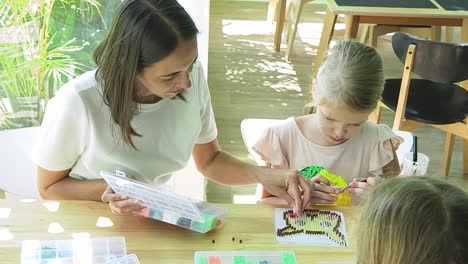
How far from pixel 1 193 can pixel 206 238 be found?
5.50ft

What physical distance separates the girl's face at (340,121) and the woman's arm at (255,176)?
24 centimetres

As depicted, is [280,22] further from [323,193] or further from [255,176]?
[323,193]

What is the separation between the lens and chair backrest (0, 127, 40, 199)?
245 centimetres

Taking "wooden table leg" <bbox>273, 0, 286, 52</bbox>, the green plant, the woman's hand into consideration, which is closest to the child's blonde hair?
the woman's hand

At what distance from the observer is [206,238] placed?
4.53ft

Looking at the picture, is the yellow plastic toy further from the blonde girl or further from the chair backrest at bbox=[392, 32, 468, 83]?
the chair backrest at bbox=[392, 32, 468, 83]

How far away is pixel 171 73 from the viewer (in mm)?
1461

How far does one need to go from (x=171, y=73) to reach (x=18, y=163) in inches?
49.6

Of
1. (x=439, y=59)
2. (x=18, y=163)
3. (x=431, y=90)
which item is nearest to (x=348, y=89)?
(x=439, y=59)

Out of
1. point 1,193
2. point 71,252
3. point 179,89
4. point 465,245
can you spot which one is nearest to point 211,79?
point 1,193

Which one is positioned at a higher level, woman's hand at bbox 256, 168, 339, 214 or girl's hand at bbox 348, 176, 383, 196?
woman's hand at bbox 256, 168, 339, 214

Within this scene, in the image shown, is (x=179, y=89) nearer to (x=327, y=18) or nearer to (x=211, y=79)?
(x=327, y=18)

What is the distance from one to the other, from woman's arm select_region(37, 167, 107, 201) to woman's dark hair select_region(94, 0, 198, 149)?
245 mm

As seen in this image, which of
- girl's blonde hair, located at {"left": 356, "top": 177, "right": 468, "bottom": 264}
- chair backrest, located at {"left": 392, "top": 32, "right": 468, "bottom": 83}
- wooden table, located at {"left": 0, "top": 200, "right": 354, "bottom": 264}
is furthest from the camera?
chair backrest, located at {"left": 392, "top": 32, "right": 468, "bottom": 83}
